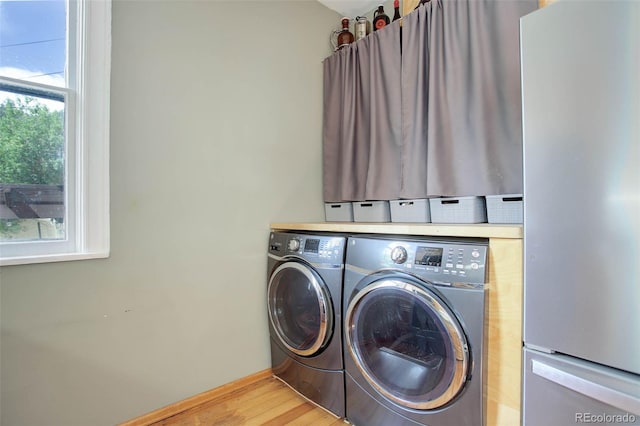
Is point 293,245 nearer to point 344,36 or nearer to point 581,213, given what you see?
point 581,213

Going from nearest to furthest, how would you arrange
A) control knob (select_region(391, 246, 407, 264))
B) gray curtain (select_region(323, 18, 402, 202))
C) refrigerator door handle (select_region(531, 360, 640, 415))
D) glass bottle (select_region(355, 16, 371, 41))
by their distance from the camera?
refrigerator door handle (select_region(531, 360, 640, 415))
control knob (select_region(391, 246, 407, 264))
gray curtain (select_region(323, 18, 402, 202))
glass bottle (select_region(355, 16, 371, 41))

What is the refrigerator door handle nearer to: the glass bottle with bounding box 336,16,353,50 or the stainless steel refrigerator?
the stainless steel refrigerator

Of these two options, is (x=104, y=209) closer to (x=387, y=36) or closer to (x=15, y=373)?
(x=15, y=373)

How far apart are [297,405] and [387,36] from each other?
7.26ft

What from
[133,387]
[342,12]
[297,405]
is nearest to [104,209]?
[133,387]

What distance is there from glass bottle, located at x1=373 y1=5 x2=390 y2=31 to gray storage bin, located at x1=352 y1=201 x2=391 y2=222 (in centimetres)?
121

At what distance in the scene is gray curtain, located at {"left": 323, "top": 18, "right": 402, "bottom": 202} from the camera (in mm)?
1776

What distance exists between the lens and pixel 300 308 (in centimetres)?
166

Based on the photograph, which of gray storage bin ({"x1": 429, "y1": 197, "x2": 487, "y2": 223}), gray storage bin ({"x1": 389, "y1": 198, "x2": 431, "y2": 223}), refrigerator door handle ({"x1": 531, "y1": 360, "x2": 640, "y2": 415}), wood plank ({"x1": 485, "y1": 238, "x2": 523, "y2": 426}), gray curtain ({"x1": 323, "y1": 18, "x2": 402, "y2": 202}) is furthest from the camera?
gray curtain ({"x1": 323, "y1": 18, "x2": 402, "y2": 202})

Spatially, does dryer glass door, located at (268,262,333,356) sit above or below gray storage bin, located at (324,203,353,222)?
below

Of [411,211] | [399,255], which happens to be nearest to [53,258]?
[399,255]

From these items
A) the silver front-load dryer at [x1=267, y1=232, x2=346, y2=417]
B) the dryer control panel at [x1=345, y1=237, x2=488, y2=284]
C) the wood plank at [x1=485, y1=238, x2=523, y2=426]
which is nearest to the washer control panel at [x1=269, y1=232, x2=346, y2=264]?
the silver front-load dryer at [x1=267, y1=232, x2=346, y2=417]

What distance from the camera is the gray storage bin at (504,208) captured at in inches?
50.5

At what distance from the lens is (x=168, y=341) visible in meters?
1.54
